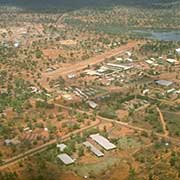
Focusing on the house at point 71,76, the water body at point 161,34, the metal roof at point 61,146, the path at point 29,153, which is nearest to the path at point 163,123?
the path at point 29,153

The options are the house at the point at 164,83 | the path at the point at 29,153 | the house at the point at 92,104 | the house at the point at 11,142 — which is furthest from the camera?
the house at the point at 164,83

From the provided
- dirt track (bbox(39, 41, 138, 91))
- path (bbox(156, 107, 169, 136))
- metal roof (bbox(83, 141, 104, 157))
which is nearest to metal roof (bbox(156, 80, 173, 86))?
path (bbox(156, 107, 169, 136))

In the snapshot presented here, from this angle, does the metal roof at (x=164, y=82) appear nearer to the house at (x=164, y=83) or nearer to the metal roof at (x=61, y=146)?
the house at (x=164, y=83)

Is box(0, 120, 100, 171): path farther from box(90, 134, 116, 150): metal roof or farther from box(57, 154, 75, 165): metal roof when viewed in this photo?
box(57, 154, 75, 165): metal roof

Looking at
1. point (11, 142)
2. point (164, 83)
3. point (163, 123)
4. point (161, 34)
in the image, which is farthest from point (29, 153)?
point (161, 34)

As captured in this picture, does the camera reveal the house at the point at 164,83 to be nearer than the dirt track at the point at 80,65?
Yes

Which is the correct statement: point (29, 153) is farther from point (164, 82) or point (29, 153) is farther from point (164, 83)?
point (164, 82)
